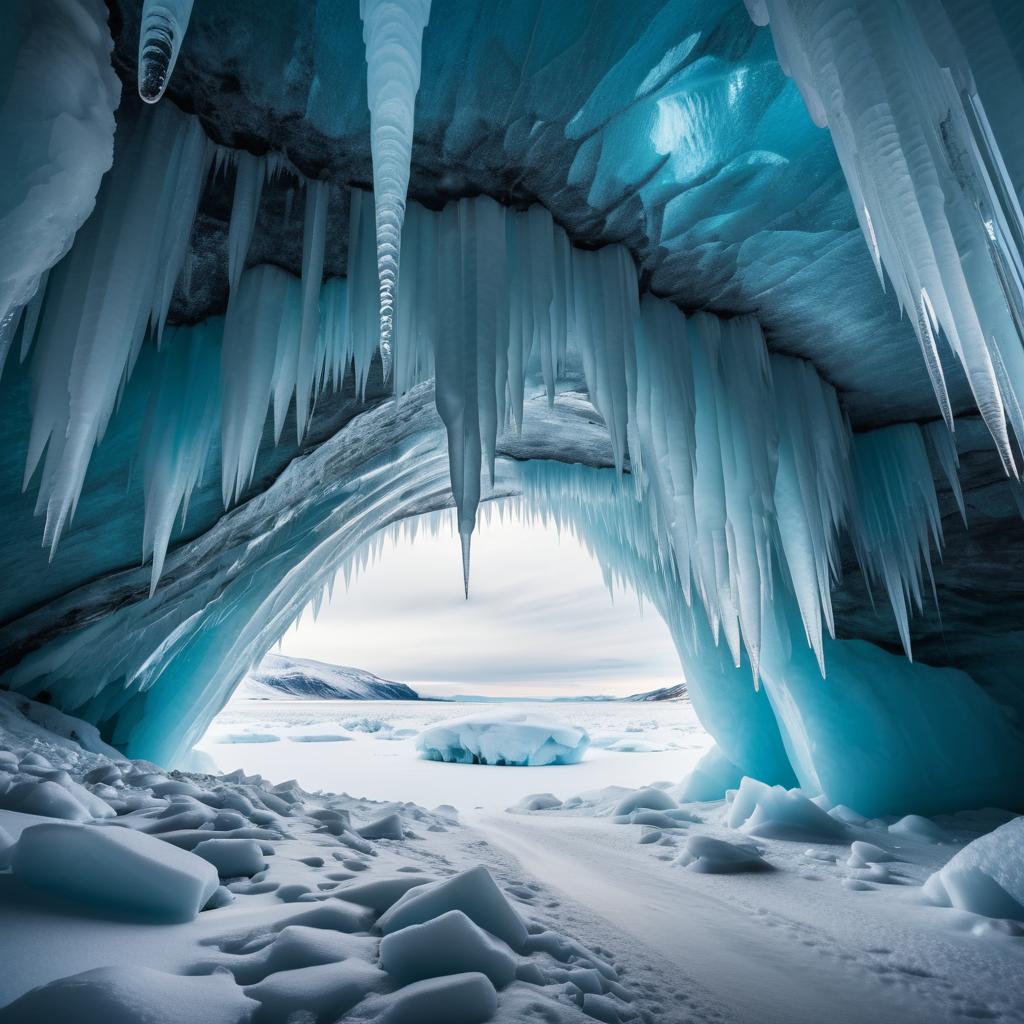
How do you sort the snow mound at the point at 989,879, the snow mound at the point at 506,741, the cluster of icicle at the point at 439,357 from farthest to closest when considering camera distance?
the snow mound at the point at 506,741, the snow mound at the point at 989,879, the cluster of icicle at the point at 439,357

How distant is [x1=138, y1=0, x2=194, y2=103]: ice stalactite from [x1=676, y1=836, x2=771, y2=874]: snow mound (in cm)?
361

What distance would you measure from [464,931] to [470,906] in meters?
0.18

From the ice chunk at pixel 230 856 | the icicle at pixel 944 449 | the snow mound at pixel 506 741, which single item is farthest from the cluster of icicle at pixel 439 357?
the snow mound at pixel 506 741

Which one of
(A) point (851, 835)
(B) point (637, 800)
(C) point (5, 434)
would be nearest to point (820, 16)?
(C) point (5, 434)

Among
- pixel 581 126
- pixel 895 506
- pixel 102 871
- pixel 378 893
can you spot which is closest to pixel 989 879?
pixel 378 893

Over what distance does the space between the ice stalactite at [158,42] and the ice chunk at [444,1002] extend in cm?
163

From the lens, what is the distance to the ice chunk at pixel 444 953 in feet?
3.62

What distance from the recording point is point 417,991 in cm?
100

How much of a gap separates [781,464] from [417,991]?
12.3 feet

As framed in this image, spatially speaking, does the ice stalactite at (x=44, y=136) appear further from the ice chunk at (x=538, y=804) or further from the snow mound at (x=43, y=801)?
the ice chunk at (x=538, y=804)

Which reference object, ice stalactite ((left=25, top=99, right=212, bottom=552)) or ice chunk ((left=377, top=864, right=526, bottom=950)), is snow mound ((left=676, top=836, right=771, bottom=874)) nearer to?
ice chunk ((left=377, top=864, right=526, bottom=950))

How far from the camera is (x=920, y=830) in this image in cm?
406

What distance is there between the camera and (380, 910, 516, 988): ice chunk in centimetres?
110

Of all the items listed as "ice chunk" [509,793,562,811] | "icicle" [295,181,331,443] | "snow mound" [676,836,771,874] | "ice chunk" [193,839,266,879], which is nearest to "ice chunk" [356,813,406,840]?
"ice chunk" [193,839,266,879]
